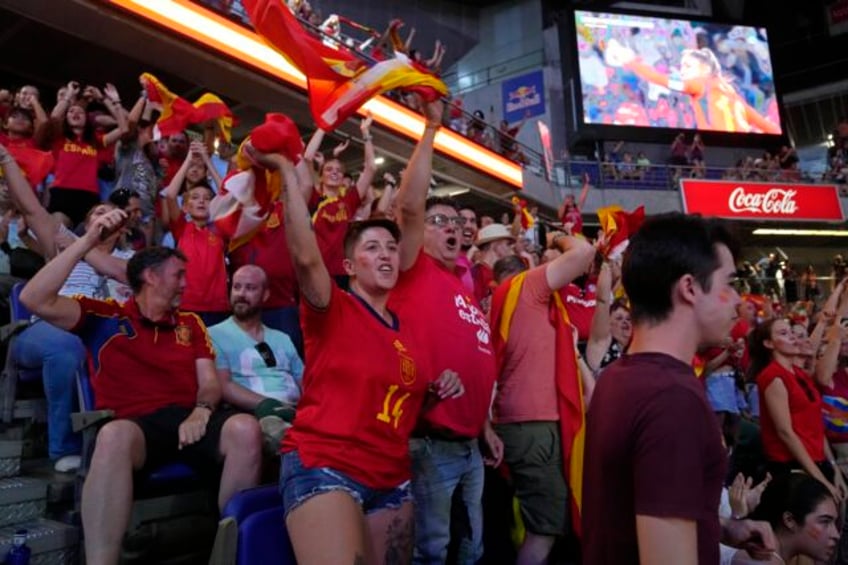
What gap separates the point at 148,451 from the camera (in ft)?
8.90

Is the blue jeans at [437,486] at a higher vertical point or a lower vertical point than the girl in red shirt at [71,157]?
lower

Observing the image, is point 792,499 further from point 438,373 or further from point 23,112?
point 23,112

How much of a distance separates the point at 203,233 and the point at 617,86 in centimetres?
1816

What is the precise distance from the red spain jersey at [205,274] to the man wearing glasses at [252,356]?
71 centimetres

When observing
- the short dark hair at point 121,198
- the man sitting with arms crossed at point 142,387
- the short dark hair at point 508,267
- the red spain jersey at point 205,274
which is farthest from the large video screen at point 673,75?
the man sitting with arms crossed at point 142,387

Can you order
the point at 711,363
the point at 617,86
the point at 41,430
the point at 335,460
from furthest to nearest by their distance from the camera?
the point at 617,86
the point at 711,363
the point at 41,430
the point at 335,460

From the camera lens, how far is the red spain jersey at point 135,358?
2941mm

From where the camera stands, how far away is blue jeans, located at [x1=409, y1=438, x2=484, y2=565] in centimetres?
257

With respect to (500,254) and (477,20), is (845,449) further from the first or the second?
(477,20)

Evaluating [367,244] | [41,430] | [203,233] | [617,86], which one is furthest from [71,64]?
[617,86]

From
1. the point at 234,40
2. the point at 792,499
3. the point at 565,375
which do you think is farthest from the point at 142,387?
the point at 234,40

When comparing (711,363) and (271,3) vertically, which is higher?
(271,3)

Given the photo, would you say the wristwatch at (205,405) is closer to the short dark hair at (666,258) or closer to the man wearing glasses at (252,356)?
the man wearing glasses at (252,356)

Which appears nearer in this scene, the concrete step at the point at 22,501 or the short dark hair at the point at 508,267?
the concrete step at the point at 22,501
